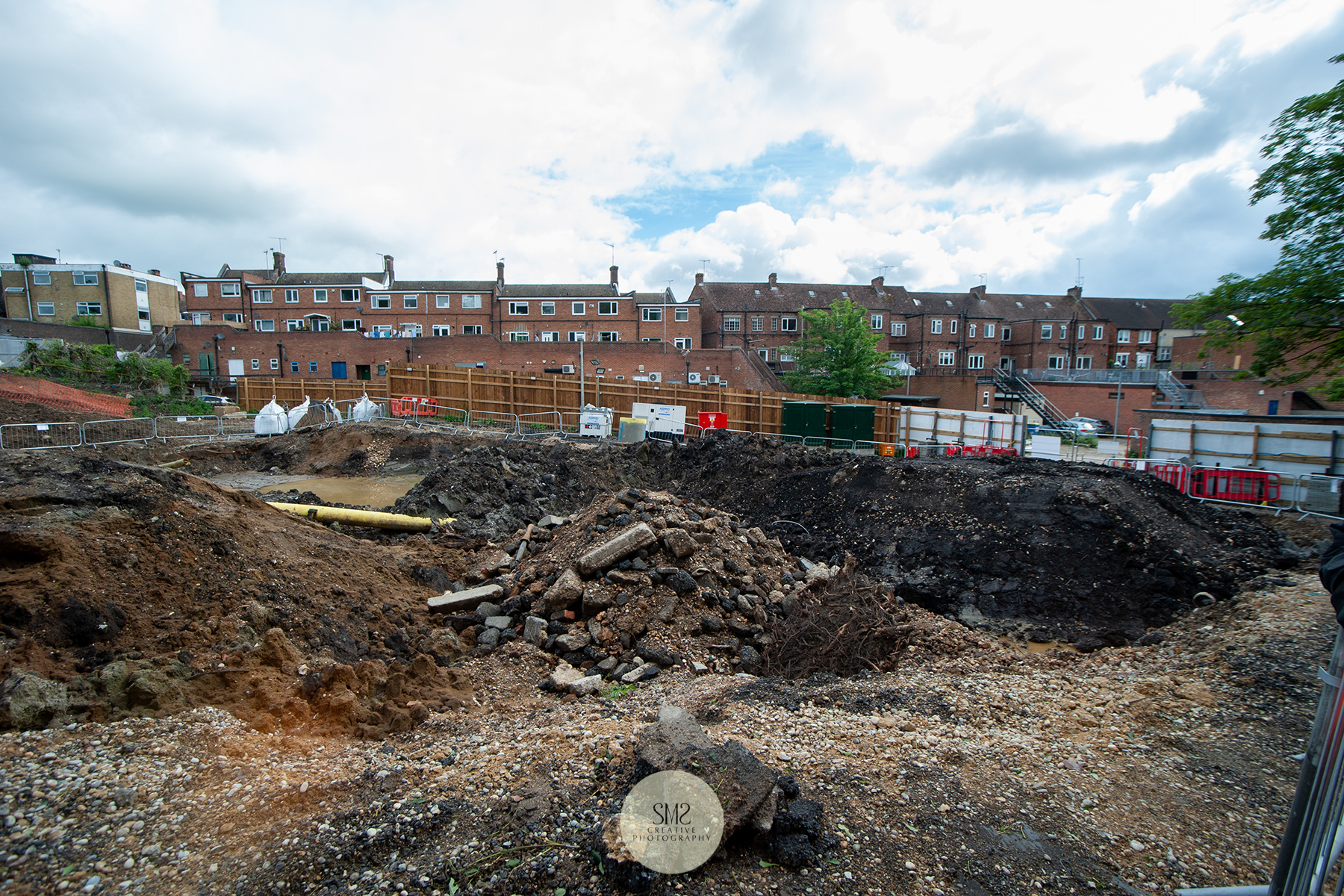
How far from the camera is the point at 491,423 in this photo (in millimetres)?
28516

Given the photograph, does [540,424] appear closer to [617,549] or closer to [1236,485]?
[617,549]

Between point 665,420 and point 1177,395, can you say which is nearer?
point 665,420

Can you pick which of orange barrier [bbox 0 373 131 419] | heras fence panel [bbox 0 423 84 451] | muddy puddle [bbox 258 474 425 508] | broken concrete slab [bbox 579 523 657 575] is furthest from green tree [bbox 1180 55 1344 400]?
orange barrier [bbox 0 373 131 419]

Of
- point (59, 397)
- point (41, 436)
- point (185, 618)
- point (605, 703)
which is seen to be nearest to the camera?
point (185, 618)

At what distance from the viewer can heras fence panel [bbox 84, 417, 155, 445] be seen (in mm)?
20359

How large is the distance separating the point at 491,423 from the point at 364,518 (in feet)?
53.8

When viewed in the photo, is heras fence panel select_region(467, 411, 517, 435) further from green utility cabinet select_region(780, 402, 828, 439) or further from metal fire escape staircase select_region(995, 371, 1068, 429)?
metal fire escape staircase select_region(995, 371, 1068, 429)

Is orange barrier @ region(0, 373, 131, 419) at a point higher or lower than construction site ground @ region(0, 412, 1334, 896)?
higher

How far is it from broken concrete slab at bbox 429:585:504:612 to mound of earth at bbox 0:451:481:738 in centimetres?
19

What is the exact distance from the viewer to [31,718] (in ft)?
12.9

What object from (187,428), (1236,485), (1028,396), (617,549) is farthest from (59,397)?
(1028,396)

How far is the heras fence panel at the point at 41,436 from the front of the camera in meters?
18.5

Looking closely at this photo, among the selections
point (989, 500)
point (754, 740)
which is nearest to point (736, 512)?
point (989, 500)

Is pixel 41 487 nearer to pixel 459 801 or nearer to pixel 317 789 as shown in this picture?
pixel 317 789
